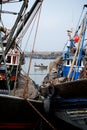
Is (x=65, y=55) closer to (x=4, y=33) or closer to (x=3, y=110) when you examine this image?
(x=4, y=33)

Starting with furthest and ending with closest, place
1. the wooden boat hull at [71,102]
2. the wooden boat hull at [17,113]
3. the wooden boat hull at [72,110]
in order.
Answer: the wooden boat hull at [72,110] → the wooden boat hull at [17,113] → the wooden boat hull at [71,102]

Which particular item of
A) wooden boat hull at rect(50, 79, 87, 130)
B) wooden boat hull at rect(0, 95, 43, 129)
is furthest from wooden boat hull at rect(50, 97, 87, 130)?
wooden boat hull at rect(0, 95, 43, 129)

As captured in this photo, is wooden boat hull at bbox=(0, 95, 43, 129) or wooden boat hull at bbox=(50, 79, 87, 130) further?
wooden boat hull at bbox=(0, 95, 43, 129)

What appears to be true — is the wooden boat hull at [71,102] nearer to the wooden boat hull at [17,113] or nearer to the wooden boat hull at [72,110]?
the wooden boat hull at [72,110]

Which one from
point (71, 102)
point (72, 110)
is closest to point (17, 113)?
point (71, 102)

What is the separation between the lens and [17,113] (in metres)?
9.26

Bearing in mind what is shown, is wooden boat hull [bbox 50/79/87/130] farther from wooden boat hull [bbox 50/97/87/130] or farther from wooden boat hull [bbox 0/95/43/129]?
wooden boat hull [bbox 0/95/43/129]

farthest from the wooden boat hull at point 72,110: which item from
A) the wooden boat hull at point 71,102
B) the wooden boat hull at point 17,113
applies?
the wooden boat hull at point 17,113

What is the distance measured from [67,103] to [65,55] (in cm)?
1000

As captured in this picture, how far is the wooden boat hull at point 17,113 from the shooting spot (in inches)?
348

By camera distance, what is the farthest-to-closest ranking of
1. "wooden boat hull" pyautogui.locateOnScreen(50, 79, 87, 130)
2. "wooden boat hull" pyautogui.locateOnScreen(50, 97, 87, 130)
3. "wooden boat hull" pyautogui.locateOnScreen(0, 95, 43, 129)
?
"wooden boat hull" pyautogui.locateOnScreen(50, 97, 87, 130), "wooden boat hull" pyautogui.locateOnScreen(0, 95, 43, 129), "wooden boat hull" pyautogui.locateOnScreen(50, 79, 87, 130)

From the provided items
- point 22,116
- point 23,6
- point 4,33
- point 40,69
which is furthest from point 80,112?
point 40,69

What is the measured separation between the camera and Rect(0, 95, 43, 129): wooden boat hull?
348 inches

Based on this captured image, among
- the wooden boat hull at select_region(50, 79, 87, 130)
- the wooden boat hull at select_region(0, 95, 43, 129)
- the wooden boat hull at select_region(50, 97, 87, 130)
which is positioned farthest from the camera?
the wooden boat hull at select_region(50, 97, 87, 130)
